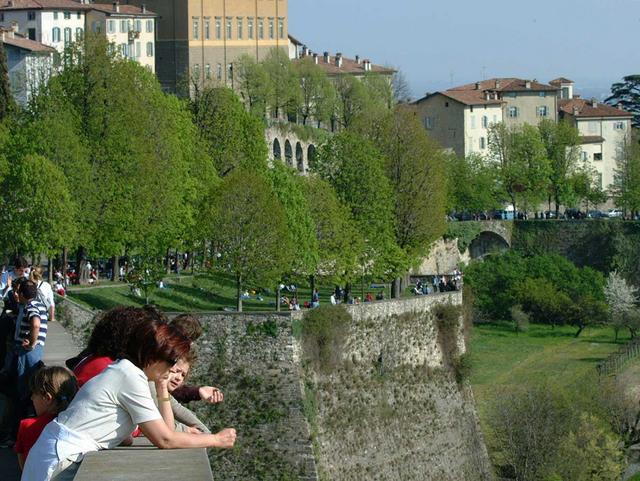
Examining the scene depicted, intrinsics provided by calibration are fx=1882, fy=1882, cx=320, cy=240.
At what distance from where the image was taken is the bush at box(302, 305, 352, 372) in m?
38.5

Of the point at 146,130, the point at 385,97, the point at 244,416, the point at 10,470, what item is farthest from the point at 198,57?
the point at 10,470

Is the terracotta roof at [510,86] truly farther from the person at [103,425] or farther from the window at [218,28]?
the person at [103,425]

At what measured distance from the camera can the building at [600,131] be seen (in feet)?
306

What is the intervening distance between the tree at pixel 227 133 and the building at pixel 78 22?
21.0 m

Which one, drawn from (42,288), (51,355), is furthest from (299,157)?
(42,288)

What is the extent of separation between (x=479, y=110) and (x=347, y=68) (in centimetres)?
675

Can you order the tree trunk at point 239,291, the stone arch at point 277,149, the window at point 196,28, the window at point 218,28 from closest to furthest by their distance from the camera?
the tree trunk at point 239,291
the stone arch at point 277,149
the window at point 196,28
the window at point 218,28

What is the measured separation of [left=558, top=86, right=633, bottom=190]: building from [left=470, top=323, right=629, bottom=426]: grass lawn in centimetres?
2908

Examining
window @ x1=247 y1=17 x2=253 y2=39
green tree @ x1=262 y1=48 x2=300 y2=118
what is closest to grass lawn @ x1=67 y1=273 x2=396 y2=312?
green tree @ x1=262 y1=48 x2=300 y2=118

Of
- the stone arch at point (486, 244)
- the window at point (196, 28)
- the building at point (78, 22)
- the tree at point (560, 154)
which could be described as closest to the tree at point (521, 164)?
the tree at point (560, 154)

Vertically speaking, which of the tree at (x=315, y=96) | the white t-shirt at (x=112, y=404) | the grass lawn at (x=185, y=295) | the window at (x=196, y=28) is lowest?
the grass lawn at (x=185, y=295)

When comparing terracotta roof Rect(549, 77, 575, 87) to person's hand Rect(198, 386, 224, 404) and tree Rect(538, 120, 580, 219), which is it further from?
person's hand Rect(198, 386, 224, 404)

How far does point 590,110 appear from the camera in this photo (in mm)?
96750

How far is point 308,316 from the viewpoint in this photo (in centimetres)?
3872
